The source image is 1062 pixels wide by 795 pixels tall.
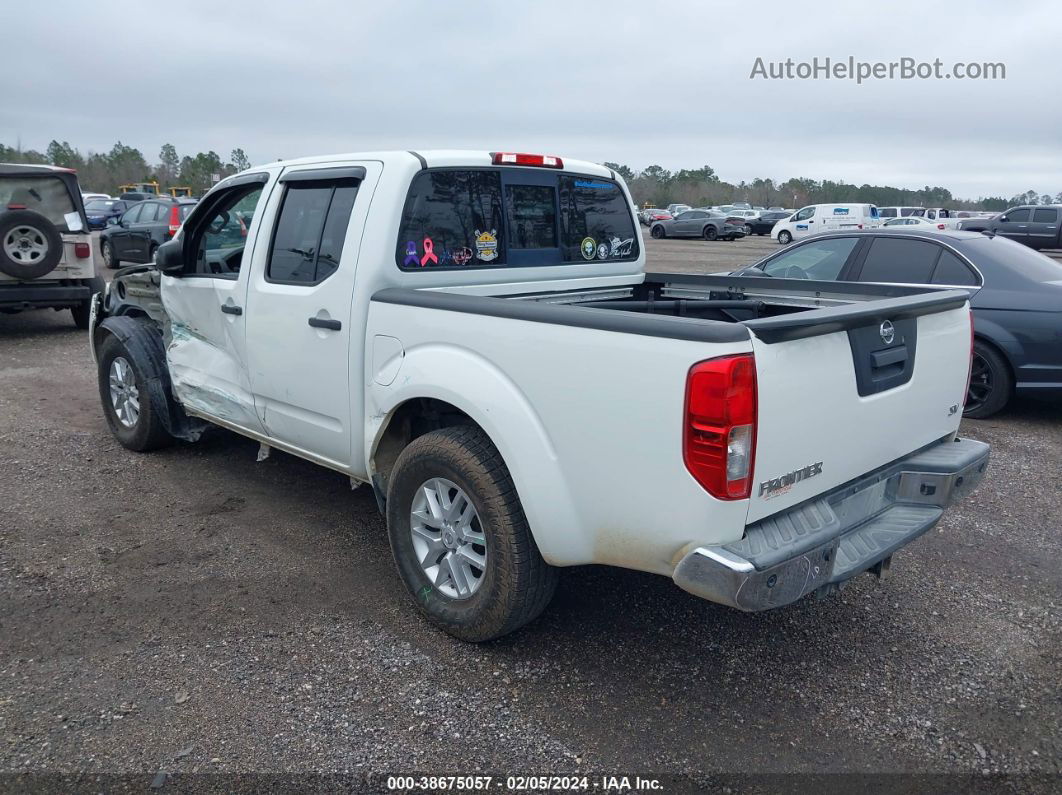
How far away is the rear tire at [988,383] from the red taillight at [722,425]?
4864 millimetres

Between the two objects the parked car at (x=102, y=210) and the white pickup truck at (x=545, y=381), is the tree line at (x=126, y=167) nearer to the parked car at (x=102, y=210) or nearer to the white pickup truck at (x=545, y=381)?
the parked car at (x=102, y=210)

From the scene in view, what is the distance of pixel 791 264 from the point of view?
7.71 meters

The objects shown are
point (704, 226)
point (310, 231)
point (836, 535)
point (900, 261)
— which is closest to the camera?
point (836, 535)

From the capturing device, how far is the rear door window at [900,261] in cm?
706

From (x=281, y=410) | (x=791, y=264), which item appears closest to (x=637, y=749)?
(x=281, y=410)

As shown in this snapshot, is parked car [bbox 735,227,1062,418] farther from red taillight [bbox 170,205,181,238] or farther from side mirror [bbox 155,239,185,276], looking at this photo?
red taillight [bbox 170,205,181,238]

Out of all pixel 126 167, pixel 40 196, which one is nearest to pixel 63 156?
pixel 126 167

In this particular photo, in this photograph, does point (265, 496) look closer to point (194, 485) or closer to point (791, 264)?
point (194, 485)

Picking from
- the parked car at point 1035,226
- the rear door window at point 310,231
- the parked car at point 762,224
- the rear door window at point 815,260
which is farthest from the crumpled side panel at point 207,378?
the parked car at point 762,224

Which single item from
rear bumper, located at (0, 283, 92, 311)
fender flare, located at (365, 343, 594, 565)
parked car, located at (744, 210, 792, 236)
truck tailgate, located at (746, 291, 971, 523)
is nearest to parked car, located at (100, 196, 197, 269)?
rear bumper, located at (0, 283, 92, 311)

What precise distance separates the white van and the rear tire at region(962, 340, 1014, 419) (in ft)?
95.3

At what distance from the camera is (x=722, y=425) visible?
8.39 ft

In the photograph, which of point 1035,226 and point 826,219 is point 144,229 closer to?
point 1035,226

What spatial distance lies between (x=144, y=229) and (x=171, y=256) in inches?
513
